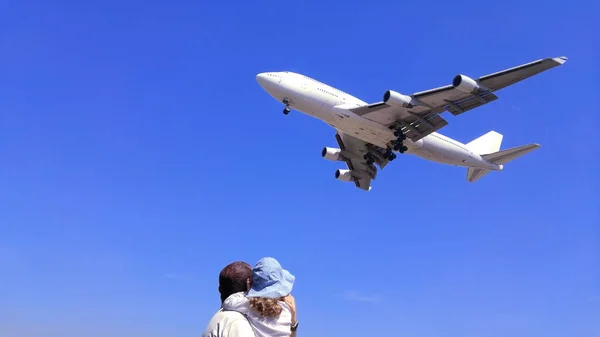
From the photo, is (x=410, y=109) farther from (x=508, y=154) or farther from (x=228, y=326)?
(x=228, y=326)

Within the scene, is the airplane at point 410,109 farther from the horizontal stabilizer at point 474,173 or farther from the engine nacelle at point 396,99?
the horizontal stabilizer at point 474,173

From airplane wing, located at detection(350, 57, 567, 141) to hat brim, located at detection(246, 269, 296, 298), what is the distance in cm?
3291

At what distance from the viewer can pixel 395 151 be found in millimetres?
44031

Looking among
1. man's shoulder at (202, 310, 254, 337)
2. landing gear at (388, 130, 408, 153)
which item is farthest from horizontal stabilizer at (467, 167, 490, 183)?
man's shoulder at (202, 310, 254, 337)

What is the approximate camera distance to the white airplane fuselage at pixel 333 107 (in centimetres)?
4166

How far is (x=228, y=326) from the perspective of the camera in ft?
16.5

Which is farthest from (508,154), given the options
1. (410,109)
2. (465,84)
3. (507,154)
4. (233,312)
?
(233,312)

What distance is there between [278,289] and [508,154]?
145ft

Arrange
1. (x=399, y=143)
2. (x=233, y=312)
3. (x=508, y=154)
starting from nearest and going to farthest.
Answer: (x=233, y=312), (x=399, y=143), (x=508, y=154)

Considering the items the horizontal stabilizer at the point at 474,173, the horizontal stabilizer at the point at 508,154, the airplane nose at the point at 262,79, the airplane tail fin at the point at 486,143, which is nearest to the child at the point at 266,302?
the airplane nose at the point at 262,79

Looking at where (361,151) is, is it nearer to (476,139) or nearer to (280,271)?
(476,139)

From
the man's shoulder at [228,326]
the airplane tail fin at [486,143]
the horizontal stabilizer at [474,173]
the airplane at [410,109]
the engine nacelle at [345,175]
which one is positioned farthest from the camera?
the engine nacelle at [345,175]

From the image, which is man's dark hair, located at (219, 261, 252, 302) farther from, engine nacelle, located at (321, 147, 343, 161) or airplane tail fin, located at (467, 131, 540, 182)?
engine nacelle, located at (321, 147, 343, 161)

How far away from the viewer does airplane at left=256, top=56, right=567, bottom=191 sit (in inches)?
1443
